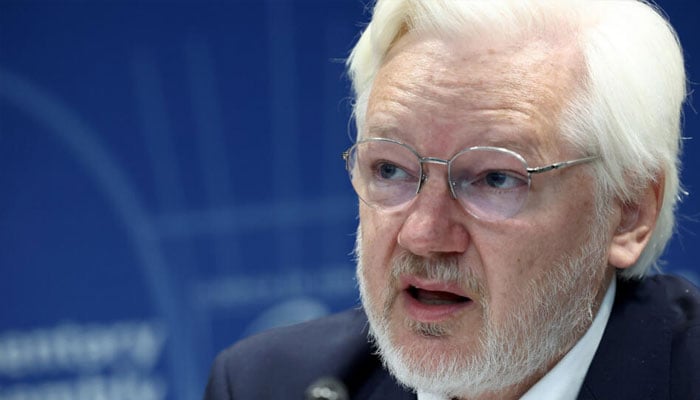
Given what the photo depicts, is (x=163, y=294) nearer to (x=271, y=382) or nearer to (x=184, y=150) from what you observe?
(x=184, y=150)

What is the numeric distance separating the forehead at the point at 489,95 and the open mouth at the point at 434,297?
28cm

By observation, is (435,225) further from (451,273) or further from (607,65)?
(607,65)

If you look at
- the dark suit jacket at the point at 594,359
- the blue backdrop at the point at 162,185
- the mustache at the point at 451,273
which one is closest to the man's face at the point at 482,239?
the mustache at the point at 451,273

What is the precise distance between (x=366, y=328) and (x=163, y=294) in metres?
0.99

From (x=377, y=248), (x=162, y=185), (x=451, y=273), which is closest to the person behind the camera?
(x=451, y=273)

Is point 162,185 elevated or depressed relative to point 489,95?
depressed

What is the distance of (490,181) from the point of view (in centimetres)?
203

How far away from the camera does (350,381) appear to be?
7.93ft

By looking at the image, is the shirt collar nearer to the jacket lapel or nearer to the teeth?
the jacket lapel

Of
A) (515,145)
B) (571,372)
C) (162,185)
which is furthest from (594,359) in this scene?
(162,185)

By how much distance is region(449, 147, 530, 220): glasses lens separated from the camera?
200cm

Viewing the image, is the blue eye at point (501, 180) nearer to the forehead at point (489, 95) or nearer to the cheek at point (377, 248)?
the forehead at point (489, 95)

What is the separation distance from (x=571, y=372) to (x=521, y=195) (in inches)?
15.1

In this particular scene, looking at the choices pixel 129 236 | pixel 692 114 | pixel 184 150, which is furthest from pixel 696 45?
pixel 129 236
